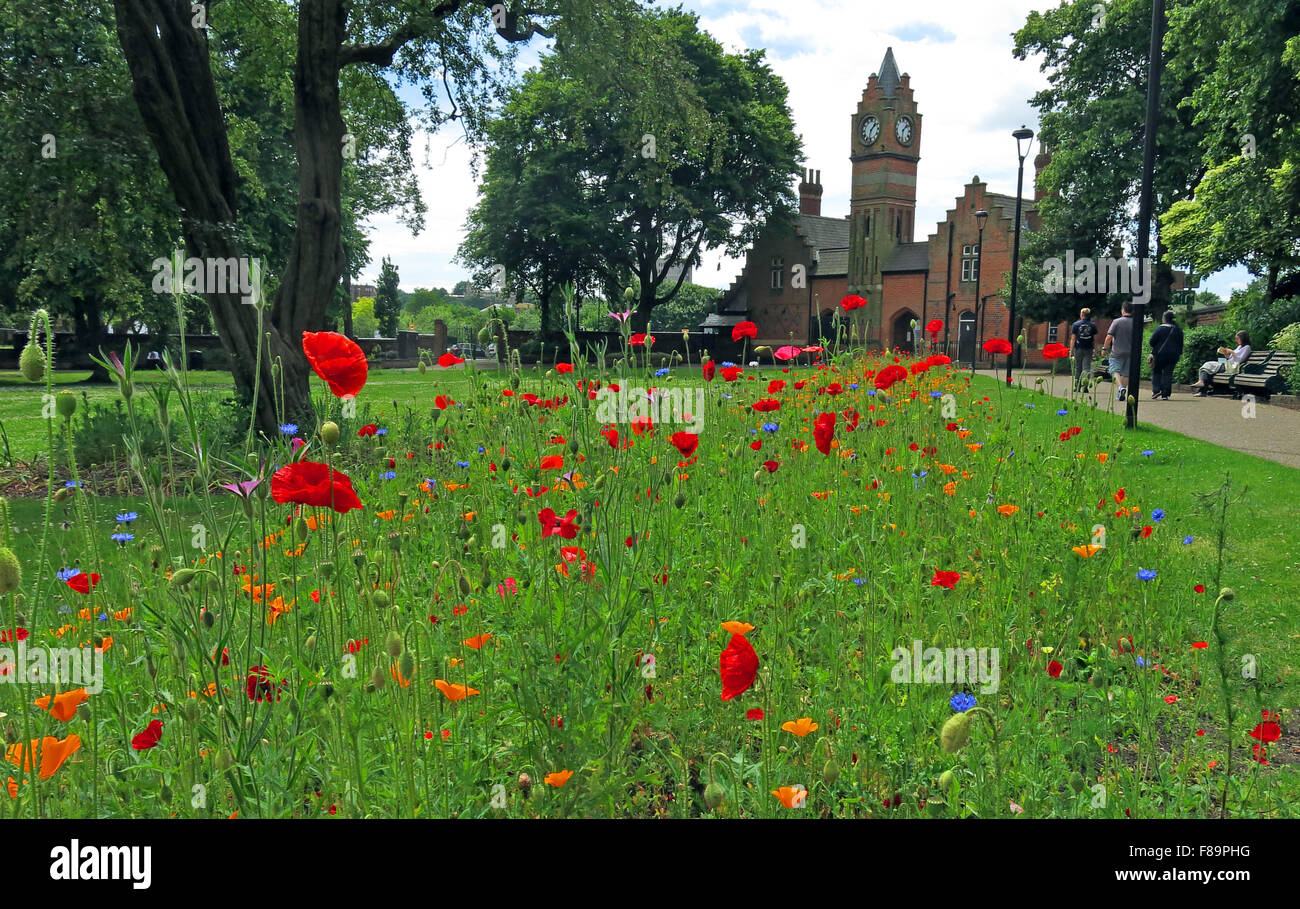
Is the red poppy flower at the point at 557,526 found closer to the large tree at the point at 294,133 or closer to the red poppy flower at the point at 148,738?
the red poppy flower at the point at 148,738

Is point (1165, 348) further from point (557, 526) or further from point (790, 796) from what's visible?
point (790, 796)

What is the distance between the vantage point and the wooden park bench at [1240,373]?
15.7 meters

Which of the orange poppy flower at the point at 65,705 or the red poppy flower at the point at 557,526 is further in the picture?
the red poppy flower at the point at 557,526

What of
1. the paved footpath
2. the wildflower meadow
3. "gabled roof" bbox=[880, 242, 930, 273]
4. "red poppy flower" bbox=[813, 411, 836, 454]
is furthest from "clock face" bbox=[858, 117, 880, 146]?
"red poppy flower" bbox=[813, 411, 836, 454]

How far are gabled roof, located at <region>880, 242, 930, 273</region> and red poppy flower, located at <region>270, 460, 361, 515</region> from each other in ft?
166

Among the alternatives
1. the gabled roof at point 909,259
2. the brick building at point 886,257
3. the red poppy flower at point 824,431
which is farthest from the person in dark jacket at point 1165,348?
the gabled roof at point 909,259

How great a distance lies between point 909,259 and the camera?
49.9m

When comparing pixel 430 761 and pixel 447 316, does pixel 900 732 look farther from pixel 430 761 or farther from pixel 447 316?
pixel 447 316

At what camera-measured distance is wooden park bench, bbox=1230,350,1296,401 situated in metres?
14.9

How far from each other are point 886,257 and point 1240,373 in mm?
36460

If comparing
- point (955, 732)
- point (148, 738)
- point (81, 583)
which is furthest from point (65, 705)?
point (955, 732)

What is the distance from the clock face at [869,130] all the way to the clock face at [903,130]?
1208 millimetres
